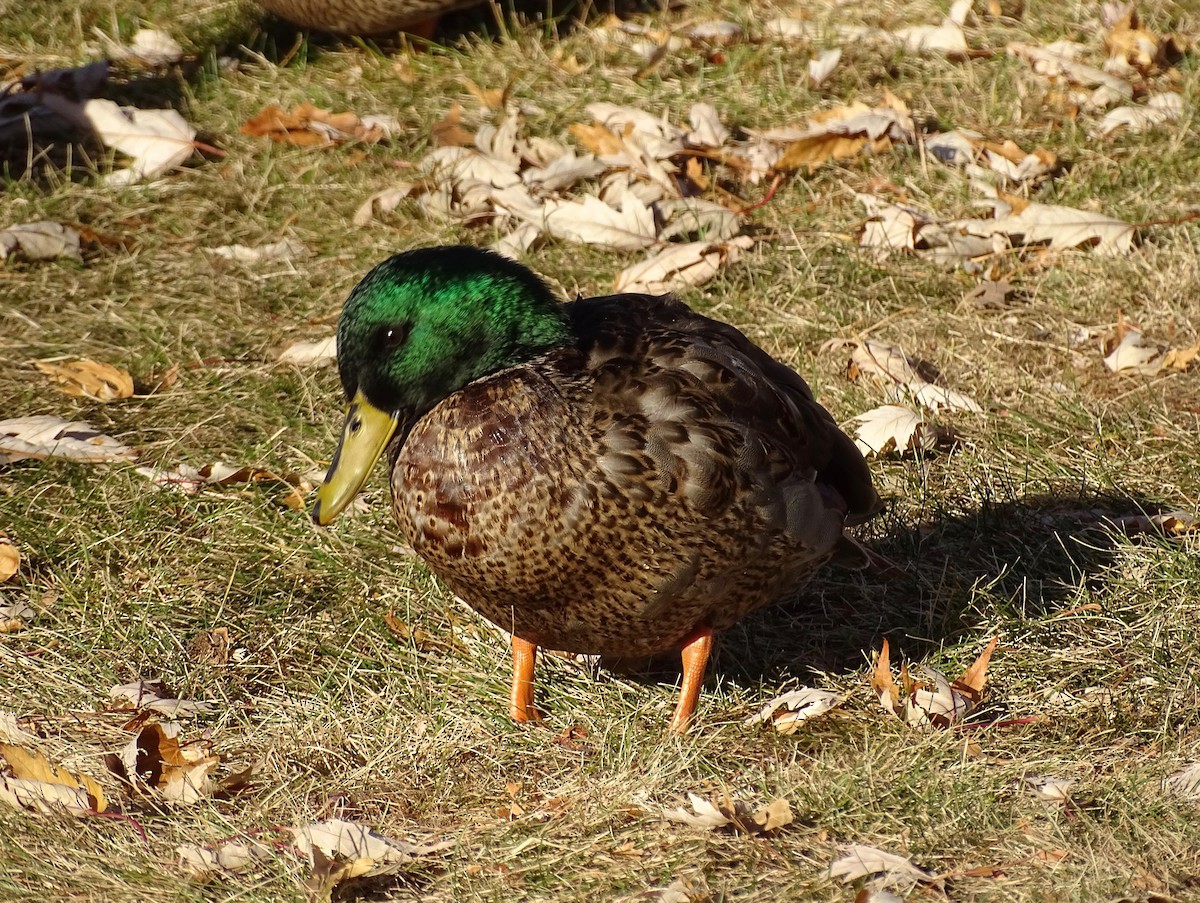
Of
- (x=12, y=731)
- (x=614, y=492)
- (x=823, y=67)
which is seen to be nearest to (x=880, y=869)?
(x=614, y=492)

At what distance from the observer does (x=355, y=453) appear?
270cm

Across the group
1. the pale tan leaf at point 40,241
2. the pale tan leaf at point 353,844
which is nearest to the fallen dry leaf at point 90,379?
the pale tan leaf at point 40,241

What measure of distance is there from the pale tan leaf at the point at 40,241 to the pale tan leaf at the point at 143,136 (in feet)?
1.63

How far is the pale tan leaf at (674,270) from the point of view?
14.9 feet

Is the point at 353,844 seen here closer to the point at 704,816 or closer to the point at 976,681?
the point at 704,816

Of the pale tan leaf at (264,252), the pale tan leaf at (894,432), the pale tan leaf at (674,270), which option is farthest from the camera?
the pale tan leaf at (264,252)

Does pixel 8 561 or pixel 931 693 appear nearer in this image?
pixel 931 693

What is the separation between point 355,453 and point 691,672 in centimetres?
81

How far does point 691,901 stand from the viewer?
2486mm

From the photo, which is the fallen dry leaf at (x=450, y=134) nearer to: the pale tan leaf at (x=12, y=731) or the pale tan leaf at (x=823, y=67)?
the pale tan leaf at (x=823, y=67)

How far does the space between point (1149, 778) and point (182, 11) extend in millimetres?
5229

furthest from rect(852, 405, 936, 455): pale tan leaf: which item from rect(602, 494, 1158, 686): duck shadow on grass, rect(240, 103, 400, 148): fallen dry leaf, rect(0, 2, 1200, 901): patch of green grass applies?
rect(240, 103, 400, 148): fallen dry leaf

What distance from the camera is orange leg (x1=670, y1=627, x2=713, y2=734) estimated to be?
2979 millimetres

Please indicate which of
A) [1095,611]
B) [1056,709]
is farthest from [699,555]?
[1095,611]
